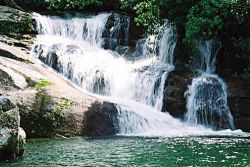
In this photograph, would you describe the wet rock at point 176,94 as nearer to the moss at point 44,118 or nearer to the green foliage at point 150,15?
the green foliage at point 150,15

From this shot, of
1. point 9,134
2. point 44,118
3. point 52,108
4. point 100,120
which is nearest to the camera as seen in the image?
point 9,134

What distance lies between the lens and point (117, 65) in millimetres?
24328

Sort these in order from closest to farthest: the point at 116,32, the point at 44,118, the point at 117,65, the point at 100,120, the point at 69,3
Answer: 1. the point at 44,118
2. the point at 100,120
3. the point at 117,65
4. the point at 116,32
5. the point at 69,3

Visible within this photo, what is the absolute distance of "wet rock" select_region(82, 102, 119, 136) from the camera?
18000 mm

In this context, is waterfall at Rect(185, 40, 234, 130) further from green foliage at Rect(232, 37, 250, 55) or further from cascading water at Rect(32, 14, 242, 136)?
green foliage at Rect(232, 37, 250, 55)

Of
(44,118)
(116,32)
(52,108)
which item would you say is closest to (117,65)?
(116,32)

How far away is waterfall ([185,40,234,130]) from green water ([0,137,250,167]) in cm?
381

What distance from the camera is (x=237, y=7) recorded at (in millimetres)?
20797

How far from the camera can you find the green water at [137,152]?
12.0 meters

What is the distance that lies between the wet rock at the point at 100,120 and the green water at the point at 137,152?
1232 mm

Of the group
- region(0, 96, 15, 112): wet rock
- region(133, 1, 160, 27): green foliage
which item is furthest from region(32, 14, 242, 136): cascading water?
region(0, 96, 15, 112): wet rock

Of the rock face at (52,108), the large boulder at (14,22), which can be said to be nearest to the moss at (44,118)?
the rock face at (52,108)

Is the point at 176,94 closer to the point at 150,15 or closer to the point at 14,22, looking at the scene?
the point at 150,15

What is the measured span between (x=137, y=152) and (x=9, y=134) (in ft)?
12.2
